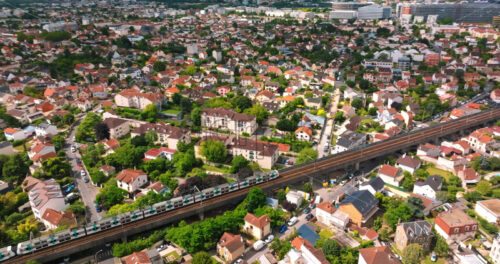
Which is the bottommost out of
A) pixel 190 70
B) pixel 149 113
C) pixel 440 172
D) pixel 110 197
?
pixel 440 172

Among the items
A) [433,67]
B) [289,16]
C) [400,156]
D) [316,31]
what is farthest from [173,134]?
[289,16]

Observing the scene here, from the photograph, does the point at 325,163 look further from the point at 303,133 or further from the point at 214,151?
the point at 214,151

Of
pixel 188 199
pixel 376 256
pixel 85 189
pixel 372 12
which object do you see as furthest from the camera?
pixel 372 12

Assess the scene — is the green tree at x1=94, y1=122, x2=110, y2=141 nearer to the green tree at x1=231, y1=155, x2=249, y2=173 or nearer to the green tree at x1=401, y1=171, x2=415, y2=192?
the green tree at x1=231, y1=155, x2=249, y2=173

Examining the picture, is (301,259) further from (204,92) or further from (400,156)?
(204,92)

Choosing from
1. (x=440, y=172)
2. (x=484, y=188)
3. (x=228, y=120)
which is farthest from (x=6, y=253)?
(x=440, y=172)

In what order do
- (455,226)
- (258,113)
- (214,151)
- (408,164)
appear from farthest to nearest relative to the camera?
(258,113) < (214,151) < (408,164) < (455,226)

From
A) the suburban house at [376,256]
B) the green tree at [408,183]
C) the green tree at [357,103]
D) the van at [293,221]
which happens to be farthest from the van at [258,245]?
the green tree at [357,103]
